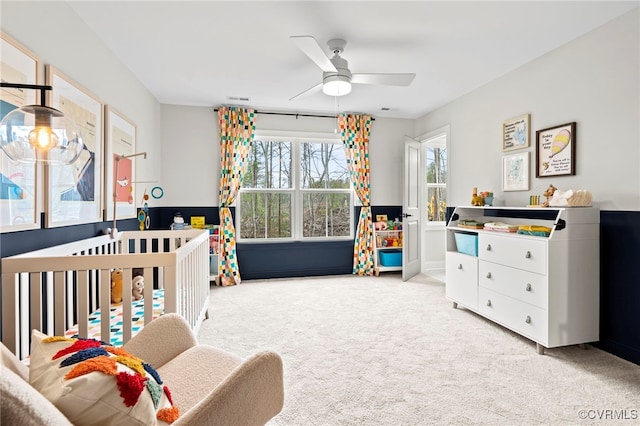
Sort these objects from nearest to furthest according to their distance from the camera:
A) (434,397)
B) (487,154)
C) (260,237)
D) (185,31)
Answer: (434,397) → (185,31) → (487,154) → (260,237)

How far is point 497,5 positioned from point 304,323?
2781mm

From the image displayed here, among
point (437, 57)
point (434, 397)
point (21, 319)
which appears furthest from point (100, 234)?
point (437, 57)

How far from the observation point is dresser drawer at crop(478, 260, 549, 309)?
95.7 inches

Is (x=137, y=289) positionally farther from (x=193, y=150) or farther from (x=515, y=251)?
(x=515, y=251)

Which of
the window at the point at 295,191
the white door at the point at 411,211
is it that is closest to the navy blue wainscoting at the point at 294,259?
the window at the point at 295,191

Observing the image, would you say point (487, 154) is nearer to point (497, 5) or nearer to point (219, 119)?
point (497, 5)

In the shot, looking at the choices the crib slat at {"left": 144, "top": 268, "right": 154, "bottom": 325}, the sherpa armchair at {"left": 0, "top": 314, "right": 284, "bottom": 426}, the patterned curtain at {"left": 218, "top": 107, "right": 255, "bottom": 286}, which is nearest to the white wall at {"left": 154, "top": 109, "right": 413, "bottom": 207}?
the patterned curtain at {"left": 218, "top": 107, "right": 255, "bottom": 286}

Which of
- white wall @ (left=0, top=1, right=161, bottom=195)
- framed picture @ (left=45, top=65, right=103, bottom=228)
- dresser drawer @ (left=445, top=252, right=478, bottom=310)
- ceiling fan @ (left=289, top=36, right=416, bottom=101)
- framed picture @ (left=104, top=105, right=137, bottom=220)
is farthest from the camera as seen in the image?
dresser drawer @ (left=445, top=252, right=478, bottom=310)

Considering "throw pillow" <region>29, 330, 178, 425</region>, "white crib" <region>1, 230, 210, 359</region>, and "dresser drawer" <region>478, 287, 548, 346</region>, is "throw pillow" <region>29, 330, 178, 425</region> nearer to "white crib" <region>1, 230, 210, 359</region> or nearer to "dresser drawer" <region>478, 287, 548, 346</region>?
Answer: "white crib" <region>1, 230, 210, 359</region>

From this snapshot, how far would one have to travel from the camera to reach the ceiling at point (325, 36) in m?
2.25

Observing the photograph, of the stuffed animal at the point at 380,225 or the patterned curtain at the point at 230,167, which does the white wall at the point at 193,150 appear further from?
the stuffed animal at the point at 380,225

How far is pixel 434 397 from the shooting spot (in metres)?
1.86

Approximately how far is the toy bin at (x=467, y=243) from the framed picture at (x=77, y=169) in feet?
10.5

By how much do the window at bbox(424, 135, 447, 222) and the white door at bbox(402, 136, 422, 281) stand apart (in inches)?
18.9
